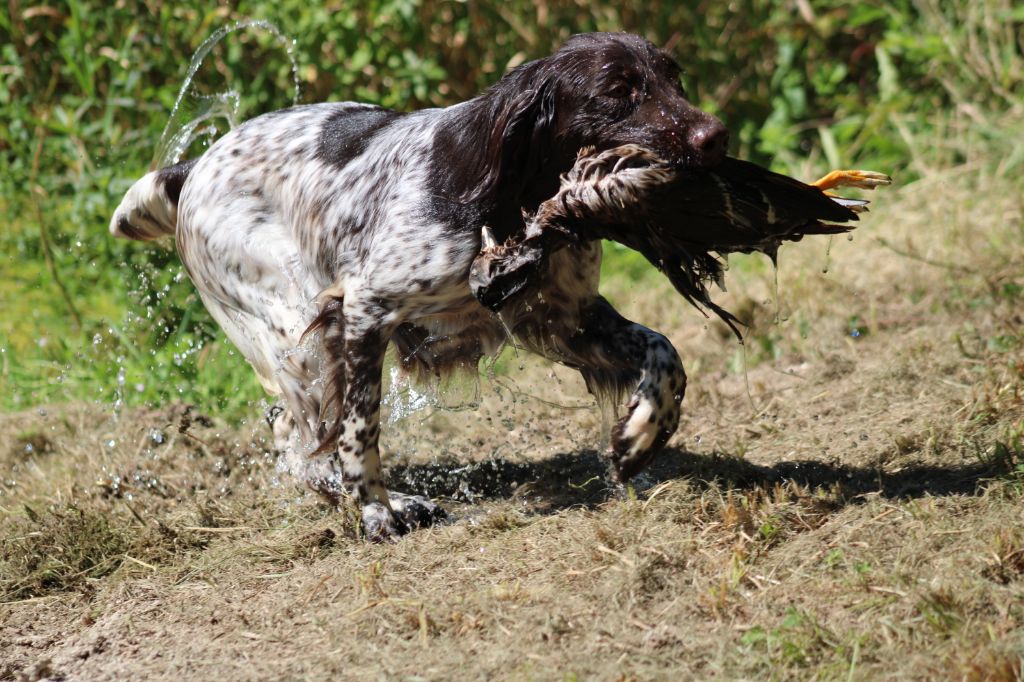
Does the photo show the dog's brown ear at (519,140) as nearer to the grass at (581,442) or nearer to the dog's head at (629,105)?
the dog's head at (629,105)

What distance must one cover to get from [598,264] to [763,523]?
100cm

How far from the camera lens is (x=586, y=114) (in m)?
3.41

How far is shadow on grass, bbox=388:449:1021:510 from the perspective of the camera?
368 cm

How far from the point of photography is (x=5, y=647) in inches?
138

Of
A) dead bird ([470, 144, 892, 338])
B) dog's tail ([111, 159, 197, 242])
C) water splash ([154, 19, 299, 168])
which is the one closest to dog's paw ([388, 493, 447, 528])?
dead bird ([470, 144, 892, 338])

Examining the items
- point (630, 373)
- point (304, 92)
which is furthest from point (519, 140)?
point (304, 92)

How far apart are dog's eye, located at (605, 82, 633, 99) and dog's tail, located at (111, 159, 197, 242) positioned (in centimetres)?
180

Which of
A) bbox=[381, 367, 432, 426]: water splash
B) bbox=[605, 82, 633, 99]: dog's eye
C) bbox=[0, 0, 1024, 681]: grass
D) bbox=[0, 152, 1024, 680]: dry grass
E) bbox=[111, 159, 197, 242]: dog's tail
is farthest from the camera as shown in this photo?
bbox=[111, 159, 197, 242]: dog's tail

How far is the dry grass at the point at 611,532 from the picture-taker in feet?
9.45

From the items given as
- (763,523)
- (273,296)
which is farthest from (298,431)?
(763,523)

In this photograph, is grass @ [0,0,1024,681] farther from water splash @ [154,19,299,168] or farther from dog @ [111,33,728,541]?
water splash @ [154,19,299,168]

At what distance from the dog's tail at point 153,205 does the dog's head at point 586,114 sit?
1482 millimetres

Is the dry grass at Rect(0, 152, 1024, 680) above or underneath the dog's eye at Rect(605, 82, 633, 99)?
underneath

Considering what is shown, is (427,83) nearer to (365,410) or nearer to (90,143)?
(90,143)
